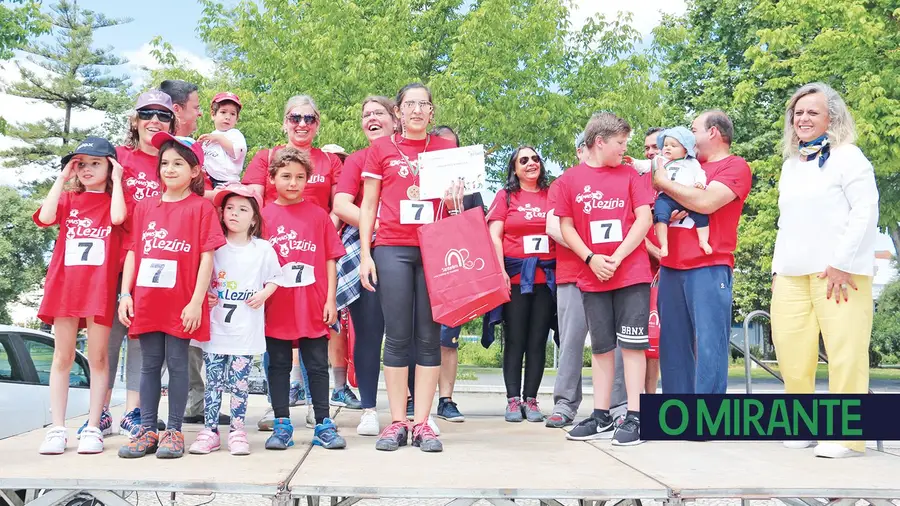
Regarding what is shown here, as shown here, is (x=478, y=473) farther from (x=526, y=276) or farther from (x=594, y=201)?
(x=526, y=276)

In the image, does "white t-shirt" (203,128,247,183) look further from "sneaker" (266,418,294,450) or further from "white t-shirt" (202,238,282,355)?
"sneaker" (266,418,294,450)

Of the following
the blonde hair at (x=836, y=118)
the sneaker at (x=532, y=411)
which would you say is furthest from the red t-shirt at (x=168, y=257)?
the blonde hair at (x=836, y=118)

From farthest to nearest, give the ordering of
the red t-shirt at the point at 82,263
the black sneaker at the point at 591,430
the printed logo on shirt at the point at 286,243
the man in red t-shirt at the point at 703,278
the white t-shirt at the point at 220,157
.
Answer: the white t-shirt at the point at 220,157, the man in red t-shirt at the point at 703,278, the black sneaker at the point at 591,430, the printed logo on shirt at the point at 286,243, the red t-shirt at the point at 82,263

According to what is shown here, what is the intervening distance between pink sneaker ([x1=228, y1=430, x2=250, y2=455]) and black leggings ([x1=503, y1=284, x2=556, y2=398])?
7.48ft

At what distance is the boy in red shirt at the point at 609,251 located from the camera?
4.39 m

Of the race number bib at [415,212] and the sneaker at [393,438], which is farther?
the race number bib at [415,212]

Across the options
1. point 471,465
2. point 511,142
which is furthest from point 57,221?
point 511,142

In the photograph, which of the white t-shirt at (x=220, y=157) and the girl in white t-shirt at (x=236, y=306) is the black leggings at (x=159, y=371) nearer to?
the girl in white t-shirt at (x=236, y=306)

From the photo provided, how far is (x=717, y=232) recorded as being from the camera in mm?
4738

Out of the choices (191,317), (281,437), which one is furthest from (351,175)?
(281,437)

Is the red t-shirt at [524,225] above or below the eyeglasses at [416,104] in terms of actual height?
below

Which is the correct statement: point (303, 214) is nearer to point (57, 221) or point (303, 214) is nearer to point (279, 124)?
point (57, 221)

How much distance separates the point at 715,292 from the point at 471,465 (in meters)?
1.94

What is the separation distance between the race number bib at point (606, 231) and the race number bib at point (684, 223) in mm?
469
